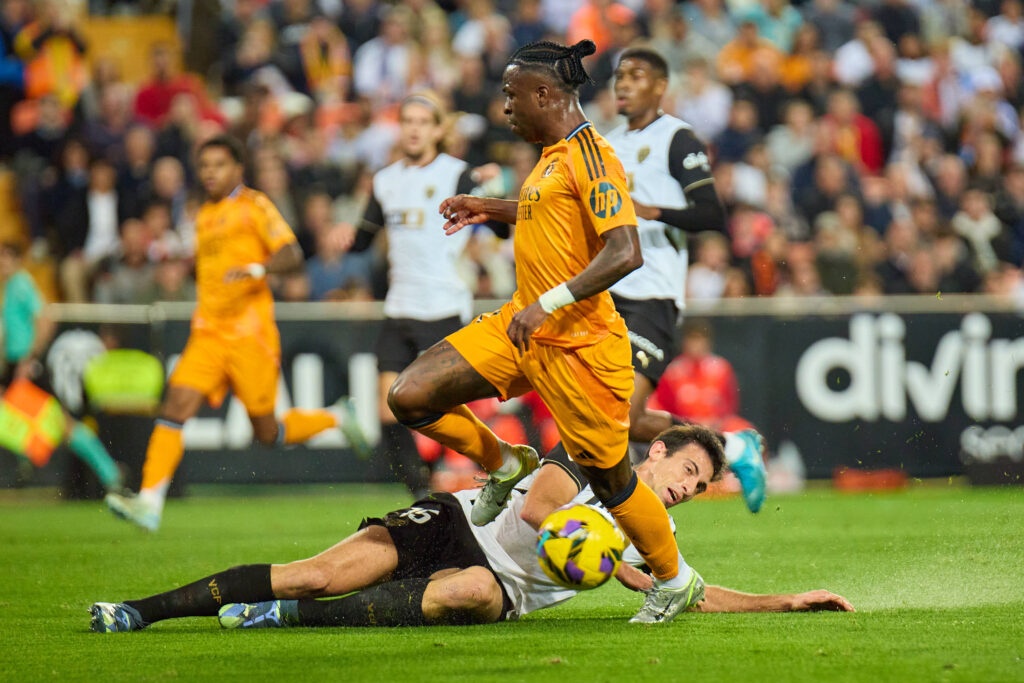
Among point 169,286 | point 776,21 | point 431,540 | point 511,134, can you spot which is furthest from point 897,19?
point 431,540

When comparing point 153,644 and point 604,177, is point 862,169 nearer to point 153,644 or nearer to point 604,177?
point 604,177

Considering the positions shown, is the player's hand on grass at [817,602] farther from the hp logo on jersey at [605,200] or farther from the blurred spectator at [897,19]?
the blurred spectator at [897,19]

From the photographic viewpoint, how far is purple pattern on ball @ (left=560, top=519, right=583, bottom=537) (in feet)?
17.5

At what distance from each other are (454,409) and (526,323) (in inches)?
42.0

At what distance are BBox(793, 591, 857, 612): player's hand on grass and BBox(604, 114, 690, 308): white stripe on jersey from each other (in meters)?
2.42

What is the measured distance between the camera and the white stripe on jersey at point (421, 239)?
9.97 meters

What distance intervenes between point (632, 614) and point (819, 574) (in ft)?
4.73

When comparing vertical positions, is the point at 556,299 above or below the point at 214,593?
above

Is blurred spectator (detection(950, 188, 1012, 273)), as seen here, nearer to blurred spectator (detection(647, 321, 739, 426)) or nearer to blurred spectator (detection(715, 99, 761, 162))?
blurred spectator (detection(715, 99, 761, 162))

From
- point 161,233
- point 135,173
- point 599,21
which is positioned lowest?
point 161,233

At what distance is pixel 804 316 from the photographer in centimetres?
1304

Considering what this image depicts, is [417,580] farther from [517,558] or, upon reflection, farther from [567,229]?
Result: [567,229]

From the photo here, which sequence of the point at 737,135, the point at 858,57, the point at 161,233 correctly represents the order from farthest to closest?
the point at 858,57 < the point at 737,135 < the point at 161,233

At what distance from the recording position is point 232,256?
10.3m
